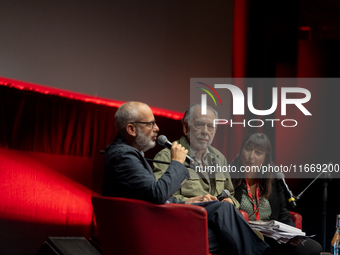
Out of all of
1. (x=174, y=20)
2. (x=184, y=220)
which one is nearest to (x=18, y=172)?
(x=184, y=220)

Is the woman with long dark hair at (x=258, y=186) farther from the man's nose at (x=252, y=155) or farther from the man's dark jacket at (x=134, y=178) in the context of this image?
the man's dark jacket at (x=134, y=178)

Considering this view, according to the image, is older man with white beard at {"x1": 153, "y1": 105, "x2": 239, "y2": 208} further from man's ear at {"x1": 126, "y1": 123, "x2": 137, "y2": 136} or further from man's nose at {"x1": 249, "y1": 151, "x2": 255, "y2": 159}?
man's ear at {"x1": 126, "y1": 123, "x2": 137, "y2": 136}

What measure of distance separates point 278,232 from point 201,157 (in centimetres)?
78

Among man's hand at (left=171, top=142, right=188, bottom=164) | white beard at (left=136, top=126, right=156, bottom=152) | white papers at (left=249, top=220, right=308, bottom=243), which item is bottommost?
white papers at (left=249, top=220, right=308, bottom=243)

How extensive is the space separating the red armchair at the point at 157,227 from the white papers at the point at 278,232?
0.71 m

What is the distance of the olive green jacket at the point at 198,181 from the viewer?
8.98ft

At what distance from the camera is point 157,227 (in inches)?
77.6

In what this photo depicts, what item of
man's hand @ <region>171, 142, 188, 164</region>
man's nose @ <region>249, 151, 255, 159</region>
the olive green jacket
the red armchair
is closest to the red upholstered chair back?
the red armchair

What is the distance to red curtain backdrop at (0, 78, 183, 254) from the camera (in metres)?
3.25

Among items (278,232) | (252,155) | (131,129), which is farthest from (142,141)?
(252,155)

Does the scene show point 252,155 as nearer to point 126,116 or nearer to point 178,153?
point 178,153

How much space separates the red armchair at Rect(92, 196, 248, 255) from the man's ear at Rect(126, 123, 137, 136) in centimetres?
42

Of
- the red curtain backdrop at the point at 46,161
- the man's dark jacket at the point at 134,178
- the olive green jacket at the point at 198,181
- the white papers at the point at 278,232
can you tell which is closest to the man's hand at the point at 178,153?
the man's dark jacket at the point at 134,178

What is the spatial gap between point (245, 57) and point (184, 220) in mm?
3290
